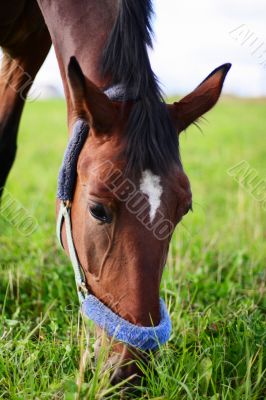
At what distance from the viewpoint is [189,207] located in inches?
89.9

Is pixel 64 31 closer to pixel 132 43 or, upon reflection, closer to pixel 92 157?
pixel 132 43

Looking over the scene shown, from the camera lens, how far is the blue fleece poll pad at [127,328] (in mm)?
2068

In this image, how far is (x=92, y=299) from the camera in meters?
2.23

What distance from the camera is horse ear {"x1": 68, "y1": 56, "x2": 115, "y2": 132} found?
203 centimetres

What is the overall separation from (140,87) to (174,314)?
1.35 meters

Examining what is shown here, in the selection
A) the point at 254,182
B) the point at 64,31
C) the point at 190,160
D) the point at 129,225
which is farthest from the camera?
the point at 190,160

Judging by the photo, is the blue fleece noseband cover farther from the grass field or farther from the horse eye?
the grass field

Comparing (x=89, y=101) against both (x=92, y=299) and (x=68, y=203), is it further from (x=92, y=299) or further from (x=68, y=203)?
(x=92, y=299)

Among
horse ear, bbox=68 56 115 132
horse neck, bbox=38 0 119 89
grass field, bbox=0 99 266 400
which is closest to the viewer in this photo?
horse ear, bbox=68 56 115 132

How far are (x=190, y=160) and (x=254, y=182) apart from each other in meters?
5.44

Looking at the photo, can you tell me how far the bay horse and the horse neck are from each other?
0.01m

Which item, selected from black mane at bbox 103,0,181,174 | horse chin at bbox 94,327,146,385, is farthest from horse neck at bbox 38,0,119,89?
horse chin at bbox 94,327,146,385

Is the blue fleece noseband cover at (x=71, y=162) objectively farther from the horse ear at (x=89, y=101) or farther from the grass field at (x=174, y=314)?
the grass field at (x=174, y=314)

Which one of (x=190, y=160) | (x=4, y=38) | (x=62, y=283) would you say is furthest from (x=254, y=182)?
(x=190, y=160)
